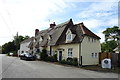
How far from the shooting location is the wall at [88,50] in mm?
24419

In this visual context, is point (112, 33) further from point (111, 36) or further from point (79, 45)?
point (79, 45)

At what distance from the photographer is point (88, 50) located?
2539 centimetres

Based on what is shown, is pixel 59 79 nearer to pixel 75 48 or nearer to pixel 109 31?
pixel 75 48

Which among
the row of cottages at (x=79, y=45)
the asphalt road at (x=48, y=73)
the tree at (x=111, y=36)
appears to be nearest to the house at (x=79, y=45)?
the row of cottages at (x=79, y=45)

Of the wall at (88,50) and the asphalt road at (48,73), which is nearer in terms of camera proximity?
the asphalt road at (48,73)

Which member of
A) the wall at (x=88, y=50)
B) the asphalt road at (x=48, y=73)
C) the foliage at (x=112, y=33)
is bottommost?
the asphalt road at (x=48, y=73)

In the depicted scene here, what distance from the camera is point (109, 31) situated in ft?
163

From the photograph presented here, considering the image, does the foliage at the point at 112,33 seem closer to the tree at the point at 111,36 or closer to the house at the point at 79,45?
the tree at the point at 111,36

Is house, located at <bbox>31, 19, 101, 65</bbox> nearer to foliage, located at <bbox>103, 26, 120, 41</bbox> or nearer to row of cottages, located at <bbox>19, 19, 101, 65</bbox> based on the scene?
row of cottages, located at <bbox>19, 19, 101, 65</bbox>

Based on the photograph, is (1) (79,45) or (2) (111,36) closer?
(1) (79,45)

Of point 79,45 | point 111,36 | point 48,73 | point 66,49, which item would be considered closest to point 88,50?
point 79,45

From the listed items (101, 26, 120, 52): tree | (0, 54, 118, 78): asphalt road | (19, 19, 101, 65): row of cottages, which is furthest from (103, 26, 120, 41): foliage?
(0, 54, 118, 78): asphalt road

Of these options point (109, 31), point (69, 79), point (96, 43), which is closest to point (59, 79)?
point (69, 79)

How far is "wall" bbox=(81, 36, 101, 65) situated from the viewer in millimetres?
24419
